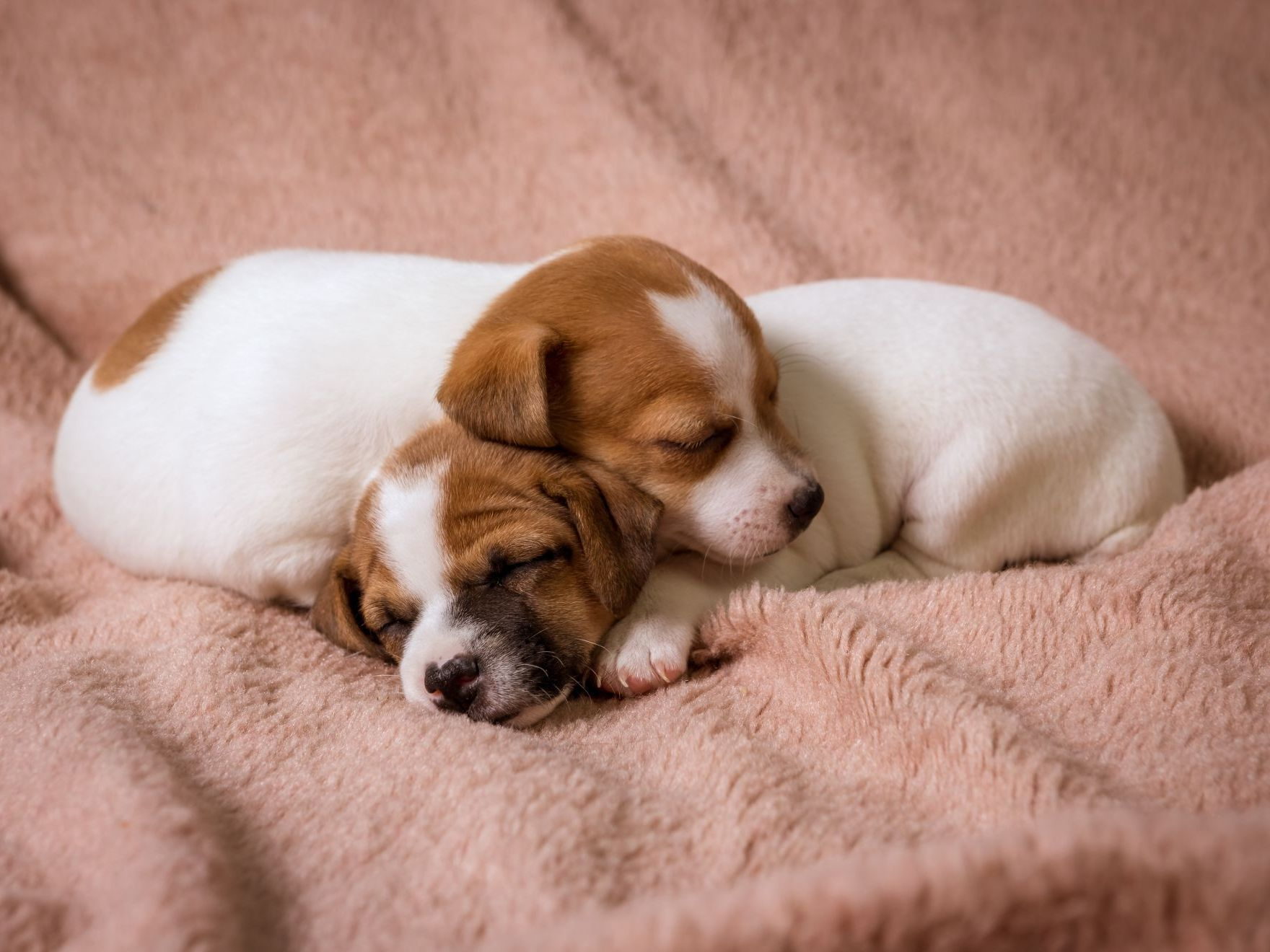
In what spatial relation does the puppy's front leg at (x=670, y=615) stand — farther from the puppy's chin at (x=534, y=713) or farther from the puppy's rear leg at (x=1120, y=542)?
the puppy's rear leg at (x=1120, y=542)

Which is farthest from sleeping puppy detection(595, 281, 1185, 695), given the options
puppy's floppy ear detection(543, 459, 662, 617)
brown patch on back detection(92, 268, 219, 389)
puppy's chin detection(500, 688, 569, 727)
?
brown patch on back detection(92, 268, 219, 389)

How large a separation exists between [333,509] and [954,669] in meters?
1.52

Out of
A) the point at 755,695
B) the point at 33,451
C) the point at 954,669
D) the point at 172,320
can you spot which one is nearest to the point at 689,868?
the point at 755,695

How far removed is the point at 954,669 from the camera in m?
2.07

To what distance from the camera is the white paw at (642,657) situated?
223cm

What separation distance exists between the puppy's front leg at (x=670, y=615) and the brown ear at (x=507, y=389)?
440mm

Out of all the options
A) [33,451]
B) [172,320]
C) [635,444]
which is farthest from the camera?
[33,451]

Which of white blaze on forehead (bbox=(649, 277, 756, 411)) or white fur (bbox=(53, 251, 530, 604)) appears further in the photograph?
white fur (bbox=(53, 251, 530, 604))

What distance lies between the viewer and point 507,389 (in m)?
2.26

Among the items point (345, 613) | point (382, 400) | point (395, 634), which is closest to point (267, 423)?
point (382, 400)

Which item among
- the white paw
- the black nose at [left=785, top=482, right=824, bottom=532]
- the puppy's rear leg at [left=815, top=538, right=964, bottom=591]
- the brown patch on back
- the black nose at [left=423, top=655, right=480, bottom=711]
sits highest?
the brown patch on back

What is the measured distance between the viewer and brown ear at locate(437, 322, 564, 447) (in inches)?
88.9

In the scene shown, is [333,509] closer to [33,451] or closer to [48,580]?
[48,580]

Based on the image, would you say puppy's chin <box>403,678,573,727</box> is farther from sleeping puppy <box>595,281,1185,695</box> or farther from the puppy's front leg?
sleeping puppy <box>595,281,1185,695</box>
